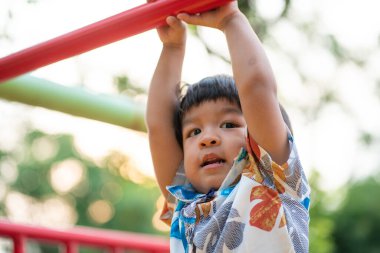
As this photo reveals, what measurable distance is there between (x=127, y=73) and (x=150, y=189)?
21.2 ft

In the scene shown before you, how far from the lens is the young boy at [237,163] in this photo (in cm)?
133

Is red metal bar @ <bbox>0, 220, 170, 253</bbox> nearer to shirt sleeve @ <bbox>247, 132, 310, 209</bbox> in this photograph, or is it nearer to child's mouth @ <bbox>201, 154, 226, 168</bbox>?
child's mouth @ <bbox>201, 154, 226, 168</bbox>

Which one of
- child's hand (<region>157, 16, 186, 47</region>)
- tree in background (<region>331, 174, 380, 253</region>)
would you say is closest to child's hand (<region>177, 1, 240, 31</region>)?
child's hand (<region>157, 16, 186, 47</region>)

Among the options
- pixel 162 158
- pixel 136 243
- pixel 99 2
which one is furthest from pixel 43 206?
pixel 162 158

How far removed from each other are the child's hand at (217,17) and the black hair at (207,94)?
167 millimetres

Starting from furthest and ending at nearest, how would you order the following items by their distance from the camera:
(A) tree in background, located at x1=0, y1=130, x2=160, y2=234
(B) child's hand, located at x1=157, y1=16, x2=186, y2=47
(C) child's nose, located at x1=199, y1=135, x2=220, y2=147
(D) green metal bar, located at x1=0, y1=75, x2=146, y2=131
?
(A) tree in background, located at x1=0, y1=130, x2=160, y2=234 → (D) green metal bar, located at x1=0, y1=75, x2=146, y2=131 → (B) child's hand, located at x1=157, y1=16, x2=186, y2=47 → (C) child's nose, located at x1=199, y1=135, x2=220, y2=147

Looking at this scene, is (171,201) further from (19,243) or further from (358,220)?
(358,220)

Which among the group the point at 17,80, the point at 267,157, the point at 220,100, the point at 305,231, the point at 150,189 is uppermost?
the point at 150,189

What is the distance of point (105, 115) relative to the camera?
6.25 feet

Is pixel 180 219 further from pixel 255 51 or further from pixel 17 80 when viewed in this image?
pixel 17 80

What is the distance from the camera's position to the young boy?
1330mm

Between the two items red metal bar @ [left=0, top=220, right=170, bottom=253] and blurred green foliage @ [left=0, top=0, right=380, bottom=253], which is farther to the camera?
blurred green foliage @ [left=0, top=0, right=380, bottom=253]

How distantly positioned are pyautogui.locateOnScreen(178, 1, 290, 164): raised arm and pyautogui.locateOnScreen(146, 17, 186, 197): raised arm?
0.24 meters

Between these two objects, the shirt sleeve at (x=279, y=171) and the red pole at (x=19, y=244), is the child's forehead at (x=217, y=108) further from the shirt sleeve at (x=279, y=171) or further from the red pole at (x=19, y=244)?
the red pole at (x=19, y=244)
